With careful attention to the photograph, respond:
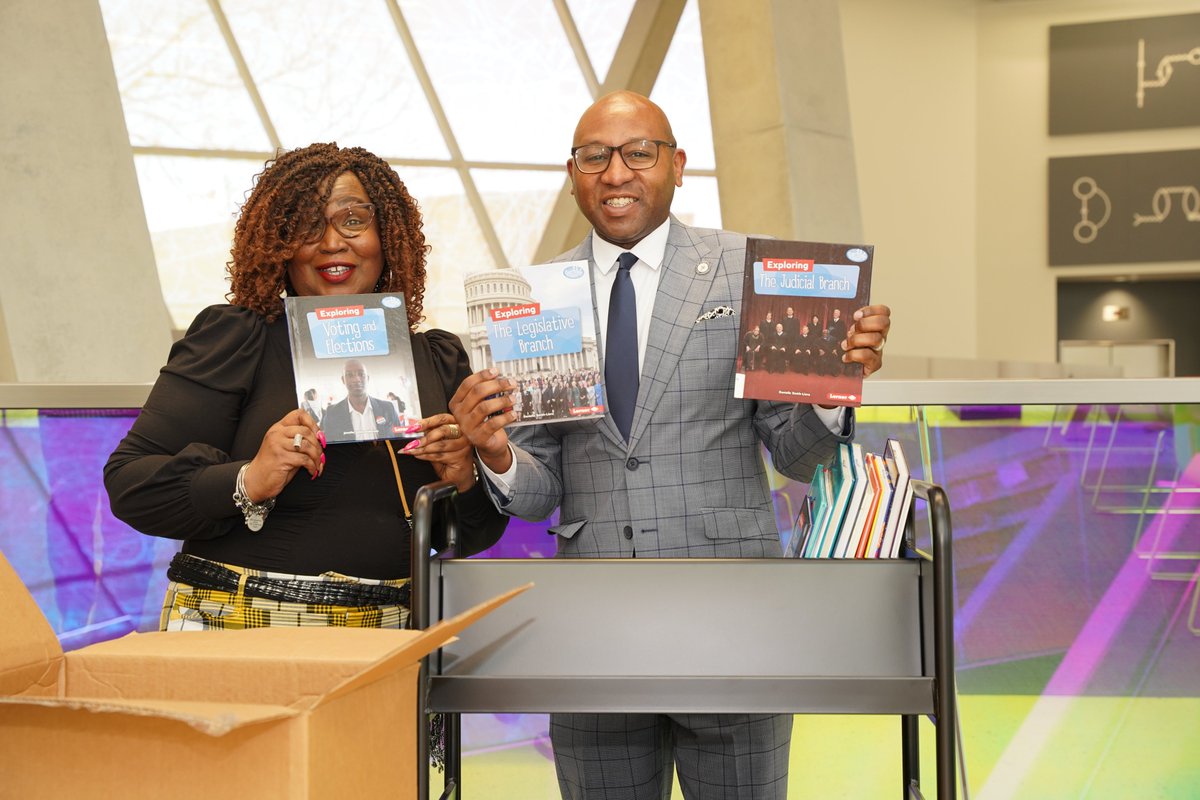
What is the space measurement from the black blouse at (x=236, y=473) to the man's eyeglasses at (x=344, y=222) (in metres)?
0.17

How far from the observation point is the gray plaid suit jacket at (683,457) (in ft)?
6.06

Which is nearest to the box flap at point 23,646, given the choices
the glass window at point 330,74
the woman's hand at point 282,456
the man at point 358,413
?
the woman's hand at point 282,456

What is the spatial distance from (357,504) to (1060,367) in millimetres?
10670

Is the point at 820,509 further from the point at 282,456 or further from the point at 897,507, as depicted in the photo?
the point at 282,456

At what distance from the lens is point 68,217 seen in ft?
14.0

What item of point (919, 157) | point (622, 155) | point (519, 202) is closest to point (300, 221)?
point (622, 155)

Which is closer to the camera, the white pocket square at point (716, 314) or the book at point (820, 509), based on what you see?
the book at point (820, 509)

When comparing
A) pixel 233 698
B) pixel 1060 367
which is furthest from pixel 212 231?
pixel 233 698

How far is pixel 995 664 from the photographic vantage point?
2.85 meters

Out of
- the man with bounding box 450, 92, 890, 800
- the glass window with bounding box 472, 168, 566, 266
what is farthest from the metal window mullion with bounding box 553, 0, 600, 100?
the man with bounding box 450, 92, 890, 800

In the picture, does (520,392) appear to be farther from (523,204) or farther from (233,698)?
(523,204)

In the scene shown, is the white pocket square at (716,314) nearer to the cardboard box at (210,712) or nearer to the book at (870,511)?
the book at (870,511)

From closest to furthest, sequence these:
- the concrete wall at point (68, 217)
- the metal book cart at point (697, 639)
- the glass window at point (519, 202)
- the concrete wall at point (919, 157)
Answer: the metal book cart at point (697, 639), the concrete wall at point (68, 217), the glass window at point (519, 202), the concrete wall at point (919, 157)

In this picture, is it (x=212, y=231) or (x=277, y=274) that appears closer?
(x=277, y=274)
